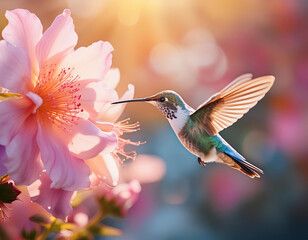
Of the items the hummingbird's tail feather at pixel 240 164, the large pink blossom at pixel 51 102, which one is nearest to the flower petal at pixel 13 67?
the large pink blossom at pixel 51 102

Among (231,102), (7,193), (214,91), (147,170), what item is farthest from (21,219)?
(214,91)

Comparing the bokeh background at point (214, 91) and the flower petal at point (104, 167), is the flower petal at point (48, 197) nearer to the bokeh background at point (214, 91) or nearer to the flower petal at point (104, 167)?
the flower petal at point (104, 167)

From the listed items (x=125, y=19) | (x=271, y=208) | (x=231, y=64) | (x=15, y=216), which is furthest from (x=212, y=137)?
(x=271, y=208)

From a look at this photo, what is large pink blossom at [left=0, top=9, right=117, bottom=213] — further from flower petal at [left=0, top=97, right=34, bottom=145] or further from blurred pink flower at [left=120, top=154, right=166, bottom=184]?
blurred pink flower at [left=120, top=154, right=166, bottom=184]

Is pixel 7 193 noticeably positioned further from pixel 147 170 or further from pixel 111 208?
pixel 147 170

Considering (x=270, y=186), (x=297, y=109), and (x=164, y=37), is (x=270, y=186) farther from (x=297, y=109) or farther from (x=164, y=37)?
(x=164, y=37)

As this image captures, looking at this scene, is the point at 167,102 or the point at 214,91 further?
the point at 214,91

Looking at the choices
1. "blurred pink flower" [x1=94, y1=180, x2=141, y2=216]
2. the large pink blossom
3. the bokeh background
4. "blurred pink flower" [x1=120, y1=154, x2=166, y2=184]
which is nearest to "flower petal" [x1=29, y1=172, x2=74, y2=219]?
the large pink blossom
